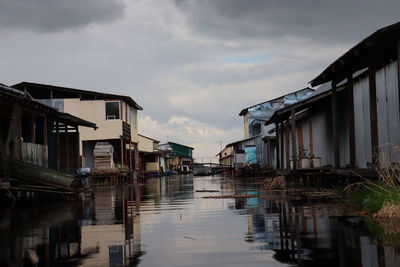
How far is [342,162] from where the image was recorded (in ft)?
75.4

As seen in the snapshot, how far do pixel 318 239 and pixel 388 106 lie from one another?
9.25 m

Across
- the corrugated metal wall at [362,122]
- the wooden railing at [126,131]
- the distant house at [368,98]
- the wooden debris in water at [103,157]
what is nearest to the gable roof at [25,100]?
the distant house at [368,98]

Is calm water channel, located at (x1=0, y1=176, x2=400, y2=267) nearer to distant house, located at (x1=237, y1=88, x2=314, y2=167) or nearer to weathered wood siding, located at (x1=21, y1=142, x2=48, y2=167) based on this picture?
weathered wood siding, located at (x1=21, y1=142, x2=48, y2=167)

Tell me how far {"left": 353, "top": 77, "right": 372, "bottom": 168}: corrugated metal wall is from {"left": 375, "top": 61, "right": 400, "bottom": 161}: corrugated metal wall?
1.01 meters

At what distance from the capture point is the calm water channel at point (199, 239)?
7.00m

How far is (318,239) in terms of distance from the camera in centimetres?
842

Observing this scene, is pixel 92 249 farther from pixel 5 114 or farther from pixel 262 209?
pixel 5 114

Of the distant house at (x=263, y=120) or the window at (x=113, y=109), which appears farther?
the distant house at (x=263, y=120)

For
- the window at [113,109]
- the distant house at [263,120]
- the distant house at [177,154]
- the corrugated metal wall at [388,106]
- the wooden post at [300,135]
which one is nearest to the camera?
the corrugated metal wall at [388,106]

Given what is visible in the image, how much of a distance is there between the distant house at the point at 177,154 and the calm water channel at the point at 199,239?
275ft

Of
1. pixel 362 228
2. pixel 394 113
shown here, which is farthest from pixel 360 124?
pixel 362 228

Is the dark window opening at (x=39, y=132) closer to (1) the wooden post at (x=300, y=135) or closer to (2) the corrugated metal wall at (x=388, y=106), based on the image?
(1) the wooden post at (x=300, y=135)

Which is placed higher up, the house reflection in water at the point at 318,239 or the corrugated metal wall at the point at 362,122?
the corrugated metal wall at the point at 362,122

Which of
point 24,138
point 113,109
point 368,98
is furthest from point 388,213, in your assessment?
point 113,109
